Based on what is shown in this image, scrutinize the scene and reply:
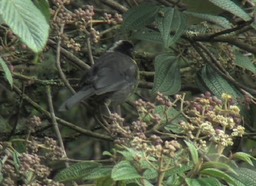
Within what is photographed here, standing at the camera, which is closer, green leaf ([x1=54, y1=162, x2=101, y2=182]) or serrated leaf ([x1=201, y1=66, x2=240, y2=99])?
green leaf ([x1=54, y1=162, x2=101, y2=182])

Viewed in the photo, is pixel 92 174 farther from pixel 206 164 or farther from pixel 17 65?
pixel 17 65

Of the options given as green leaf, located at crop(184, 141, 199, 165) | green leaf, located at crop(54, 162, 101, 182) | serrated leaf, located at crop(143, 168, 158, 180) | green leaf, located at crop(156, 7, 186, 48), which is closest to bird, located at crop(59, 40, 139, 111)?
green leaf, located at crop(156, 7, 186, 48)

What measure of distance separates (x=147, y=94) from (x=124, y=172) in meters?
3.35

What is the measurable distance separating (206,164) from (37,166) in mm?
699

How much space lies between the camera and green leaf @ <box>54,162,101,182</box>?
2.74m

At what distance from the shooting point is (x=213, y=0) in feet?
10.4

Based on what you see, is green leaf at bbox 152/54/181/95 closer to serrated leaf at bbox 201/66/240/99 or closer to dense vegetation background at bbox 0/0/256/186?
dense vegetation background at bbox 0/0/256/186

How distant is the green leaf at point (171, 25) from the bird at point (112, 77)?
0.80 metres

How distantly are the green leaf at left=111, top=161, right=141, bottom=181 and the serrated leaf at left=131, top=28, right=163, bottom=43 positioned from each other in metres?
1.73

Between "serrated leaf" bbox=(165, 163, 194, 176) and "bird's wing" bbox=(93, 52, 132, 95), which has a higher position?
"serrated leaf" bbox=(165, 163, 194, 176)

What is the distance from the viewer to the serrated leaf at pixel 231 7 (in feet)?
10.4

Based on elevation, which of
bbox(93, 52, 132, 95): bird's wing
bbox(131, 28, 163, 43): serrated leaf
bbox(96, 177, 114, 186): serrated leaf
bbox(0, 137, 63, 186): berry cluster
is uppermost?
bbox(96, 177, 114, 186): serrated leaf

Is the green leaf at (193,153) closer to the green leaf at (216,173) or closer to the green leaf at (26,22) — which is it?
the green leaf at (216,173)

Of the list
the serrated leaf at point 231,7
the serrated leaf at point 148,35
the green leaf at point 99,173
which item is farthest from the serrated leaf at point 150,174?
the serrated leaf at point 148,35
